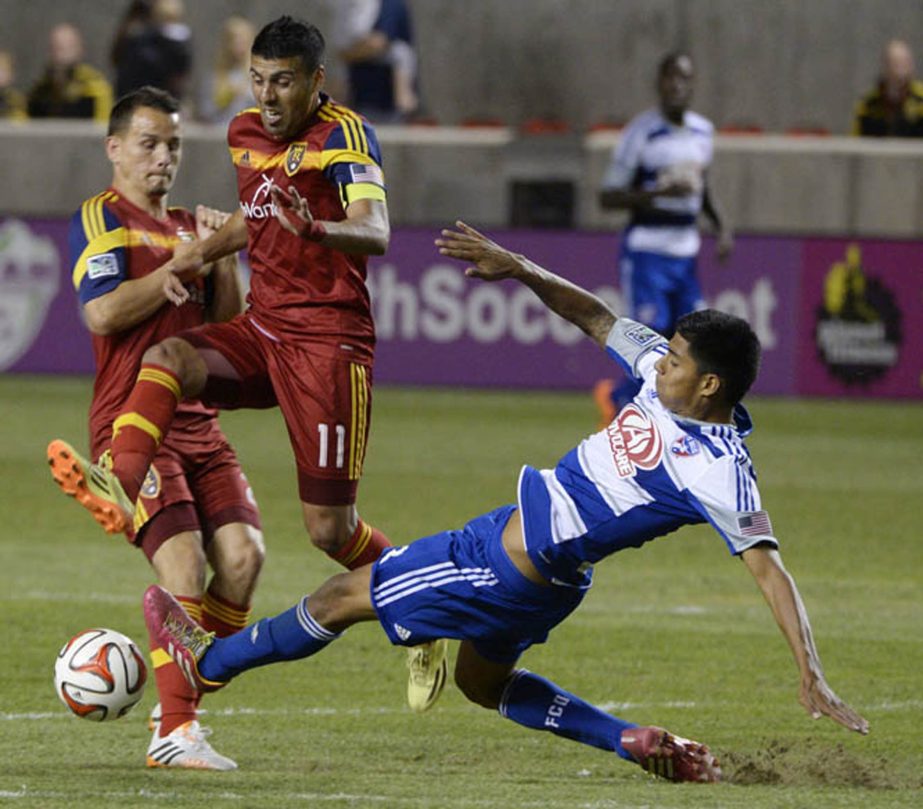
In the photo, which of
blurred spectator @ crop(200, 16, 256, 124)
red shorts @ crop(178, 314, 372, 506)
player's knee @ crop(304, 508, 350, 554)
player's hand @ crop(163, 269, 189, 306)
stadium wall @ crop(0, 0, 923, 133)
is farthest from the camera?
stadium wall @ crop(0, 0, 923, 133)

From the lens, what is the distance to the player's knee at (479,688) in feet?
21.3

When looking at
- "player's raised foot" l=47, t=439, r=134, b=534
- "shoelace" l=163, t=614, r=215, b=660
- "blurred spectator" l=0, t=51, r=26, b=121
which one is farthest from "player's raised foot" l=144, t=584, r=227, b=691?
"blurred spectator" l=0, t=51, r=26, b=121

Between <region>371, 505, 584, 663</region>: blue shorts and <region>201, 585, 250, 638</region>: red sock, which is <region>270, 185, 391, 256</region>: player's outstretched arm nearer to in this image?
<region>371, 505, 584, 663</region>: blue shorts

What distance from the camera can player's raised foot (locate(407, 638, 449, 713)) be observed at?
648cm

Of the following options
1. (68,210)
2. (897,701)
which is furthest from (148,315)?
(68,210)

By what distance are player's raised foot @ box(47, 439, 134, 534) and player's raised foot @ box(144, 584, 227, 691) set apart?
0.27 metres

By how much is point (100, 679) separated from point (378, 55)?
48.6ft

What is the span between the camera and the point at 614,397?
1477 centimetres

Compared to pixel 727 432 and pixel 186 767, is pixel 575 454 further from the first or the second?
pixel 186 767

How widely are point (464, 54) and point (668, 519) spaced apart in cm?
1773

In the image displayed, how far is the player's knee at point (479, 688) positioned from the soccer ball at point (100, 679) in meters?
1.01

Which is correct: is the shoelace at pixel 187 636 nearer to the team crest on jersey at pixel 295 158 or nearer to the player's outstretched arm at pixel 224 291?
the player's outstretched arm at pixel 224 291

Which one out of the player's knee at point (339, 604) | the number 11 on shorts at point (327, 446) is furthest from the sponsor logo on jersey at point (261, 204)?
the player's knee at point (339, 604)

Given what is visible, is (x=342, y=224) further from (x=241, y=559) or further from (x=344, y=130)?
(x=241, y=559)
